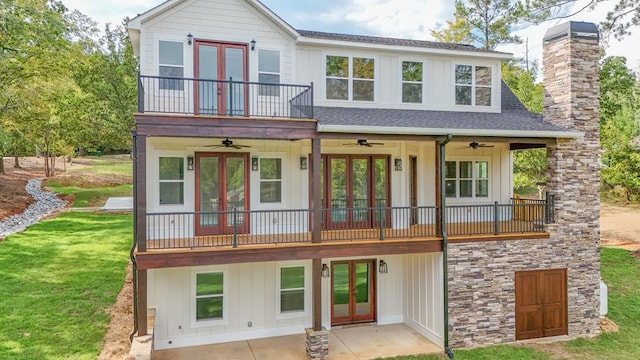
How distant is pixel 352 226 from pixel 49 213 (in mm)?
21790

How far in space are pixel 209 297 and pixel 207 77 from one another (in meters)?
5.85

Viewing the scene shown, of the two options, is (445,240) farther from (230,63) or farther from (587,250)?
(230,63)

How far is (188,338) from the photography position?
10938mm

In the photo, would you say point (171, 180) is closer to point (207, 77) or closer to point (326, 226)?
point (207, 77)

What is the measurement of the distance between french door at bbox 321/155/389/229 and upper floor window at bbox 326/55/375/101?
6.20 feet

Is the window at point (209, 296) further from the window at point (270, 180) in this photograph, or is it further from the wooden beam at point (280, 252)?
the window at point (270, 180)

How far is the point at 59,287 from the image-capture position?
13.4 metres

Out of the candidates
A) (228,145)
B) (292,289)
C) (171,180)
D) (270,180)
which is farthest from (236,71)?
(292,289)

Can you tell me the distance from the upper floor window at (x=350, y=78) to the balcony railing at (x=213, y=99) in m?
1.40

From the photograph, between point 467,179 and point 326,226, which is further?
point 467,179

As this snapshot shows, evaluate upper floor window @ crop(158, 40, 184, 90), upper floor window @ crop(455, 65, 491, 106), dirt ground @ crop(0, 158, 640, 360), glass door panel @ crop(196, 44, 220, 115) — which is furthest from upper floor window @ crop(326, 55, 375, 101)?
dirt ground @ crop(0, 158, 640, 360)

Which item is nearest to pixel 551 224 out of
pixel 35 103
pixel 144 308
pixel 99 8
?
pixel 144 308

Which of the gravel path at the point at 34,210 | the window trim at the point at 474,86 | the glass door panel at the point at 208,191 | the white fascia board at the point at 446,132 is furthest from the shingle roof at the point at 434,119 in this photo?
the gravel path at the point at 34,210

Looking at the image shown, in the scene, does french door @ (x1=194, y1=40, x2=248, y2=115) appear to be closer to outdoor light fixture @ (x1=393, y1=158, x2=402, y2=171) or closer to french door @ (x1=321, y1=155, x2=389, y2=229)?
french door @ (x1=321, y1=155, x2=389, y2=229)
